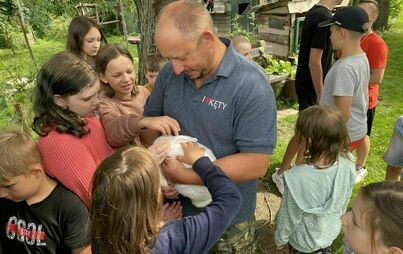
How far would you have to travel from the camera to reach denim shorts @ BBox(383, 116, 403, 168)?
10.4ft

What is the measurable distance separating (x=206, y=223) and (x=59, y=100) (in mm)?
1205

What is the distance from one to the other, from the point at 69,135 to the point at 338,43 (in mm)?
2699

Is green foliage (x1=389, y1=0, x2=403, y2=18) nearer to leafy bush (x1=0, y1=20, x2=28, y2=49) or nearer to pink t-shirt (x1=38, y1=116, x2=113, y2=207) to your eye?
leafy bush (x1=0, y1=20, x2=28, y2=49)

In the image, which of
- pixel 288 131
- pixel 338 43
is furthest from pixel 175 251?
pixel 288 131

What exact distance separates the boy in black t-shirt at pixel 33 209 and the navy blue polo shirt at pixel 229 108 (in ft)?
2.64

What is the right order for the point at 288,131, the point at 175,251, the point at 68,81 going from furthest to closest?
the point at 288,131 → the point at 68,81 → the point at 175,251

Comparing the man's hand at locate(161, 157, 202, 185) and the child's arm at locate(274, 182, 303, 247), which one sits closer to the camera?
the man's hand at locate(161, 157, 202, 185)

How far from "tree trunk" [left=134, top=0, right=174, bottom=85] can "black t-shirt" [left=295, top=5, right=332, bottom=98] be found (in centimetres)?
159

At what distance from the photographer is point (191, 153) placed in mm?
1902

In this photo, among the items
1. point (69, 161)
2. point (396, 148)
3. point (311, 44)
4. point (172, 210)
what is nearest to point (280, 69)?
point (311, 44)

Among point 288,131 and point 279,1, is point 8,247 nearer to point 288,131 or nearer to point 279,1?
point 288,131

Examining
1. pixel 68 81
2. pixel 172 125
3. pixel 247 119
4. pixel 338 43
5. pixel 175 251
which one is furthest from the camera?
pixel 338 43

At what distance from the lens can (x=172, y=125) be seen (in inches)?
79.5

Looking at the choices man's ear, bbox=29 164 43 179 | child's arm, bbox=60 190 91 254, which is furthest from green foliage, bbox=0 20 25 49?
child's arm, bbox=60 190 91 254
